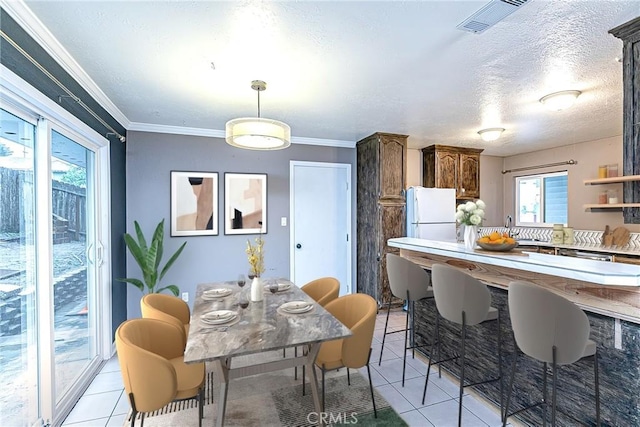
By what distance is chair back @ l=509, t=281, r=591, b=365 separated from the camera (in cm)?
147

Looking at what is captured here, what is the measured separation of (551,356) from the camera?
1.54 m

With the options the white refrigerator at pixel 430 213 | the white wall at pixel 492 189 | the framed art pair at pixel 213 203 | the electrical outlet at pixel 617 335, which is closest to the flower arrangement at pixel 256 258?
the framed art pair at pixel 213 203

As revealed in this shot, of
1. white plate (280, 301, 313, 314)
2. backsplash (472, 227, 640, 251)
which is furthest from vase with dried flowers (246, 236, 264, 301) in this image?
backsplash (472, 227, 640, 251)

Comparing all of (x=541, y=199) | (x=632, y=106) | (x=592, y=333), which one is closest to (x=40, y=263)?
(x=592, y=333)

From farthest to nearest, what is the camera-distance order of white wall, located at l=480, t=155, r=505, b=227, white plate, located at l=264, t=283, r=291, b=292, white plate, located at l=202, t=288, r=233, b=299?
white wall, located at l=480, t=155, r=505, b=227 < white plate, located at l=264, t=283, r=291, b=292 < white plate, located at l=202, t=288, r=233, b=299

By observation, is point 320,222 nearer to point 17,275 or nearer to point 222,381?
point 222,381

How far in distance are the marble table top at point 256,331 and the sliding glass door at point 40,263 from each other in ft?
3.11

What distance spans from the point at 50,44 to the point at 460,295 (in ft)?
9.86

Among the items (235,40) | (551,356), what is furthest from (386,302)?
(235,40)

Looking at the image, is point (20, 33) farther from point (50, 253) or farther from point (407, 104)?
point (407, 104)

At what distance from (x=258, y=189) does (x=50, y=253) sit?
2463mm

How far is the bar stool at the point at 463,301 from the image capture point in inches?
78.2

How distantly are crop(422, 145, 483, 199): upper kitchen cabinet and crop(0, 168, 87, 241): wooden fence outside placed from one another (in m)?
4.50

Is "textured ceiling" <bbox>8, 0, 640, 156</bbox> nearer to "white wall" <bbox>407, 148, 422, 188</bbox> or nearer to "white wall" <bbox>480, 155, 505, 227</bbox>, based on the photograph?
"white wall" <bbox>407, 148, 422, 188</bbox>
